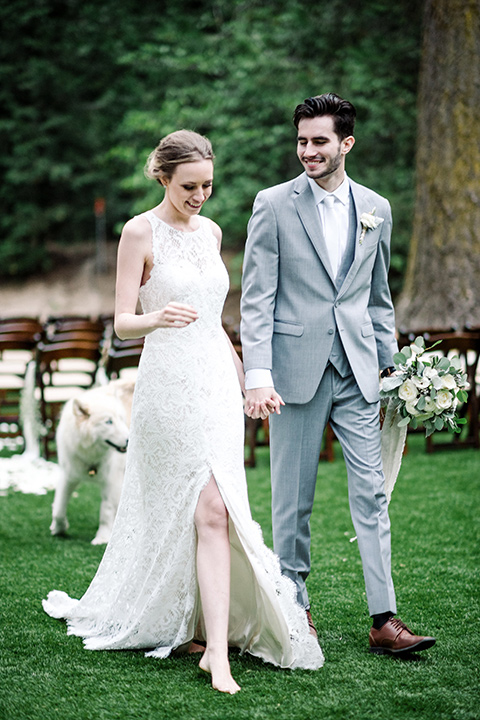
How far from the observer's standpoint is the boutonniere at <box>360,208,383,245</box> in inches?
138

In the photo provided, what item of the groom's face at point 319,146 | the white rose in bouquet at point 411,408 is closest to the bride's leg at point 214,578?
the white rose in bouquet at point 411,408

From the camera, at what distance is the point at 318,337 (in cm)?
346

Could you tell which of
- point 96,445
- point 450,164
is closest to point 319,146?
point 96,445

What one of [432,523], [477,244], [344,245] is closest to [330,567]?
[432,523]

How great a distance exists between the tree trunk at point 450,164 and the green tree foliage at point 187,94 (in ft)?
15.7

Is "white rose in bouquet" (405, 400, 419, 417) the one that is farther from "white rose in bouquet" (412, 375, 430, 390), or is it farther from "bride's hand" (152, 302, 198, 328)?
"bride's hand" (152, 302, 198, 328)

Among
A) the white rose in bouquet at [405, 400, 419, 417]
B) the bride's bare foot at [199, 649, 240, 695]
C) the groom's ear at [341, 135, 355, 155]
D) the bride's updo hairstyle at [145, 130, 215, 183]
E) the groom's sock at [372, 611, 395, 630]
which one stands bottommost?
the bride's bare foot at [199, 649, 240, 695]

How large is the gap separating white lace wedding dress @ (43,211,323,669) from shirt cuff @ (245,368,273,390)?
123 millimetres

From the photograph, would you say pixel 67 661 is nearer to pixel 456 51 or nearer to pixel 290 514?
pixel 290 514

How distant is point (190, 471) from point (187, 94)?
705 inches

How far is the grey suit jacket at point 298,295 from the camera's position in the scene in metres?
3.45

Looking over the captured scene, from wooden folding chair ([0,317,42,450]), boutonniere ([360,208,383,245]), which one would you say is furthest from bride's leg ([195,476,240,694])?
wooden folding chair ([0,317,42,450])

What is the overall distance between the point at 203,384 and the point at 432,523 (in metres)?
3.00

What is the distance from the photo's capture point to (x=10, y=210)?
32656 mm
